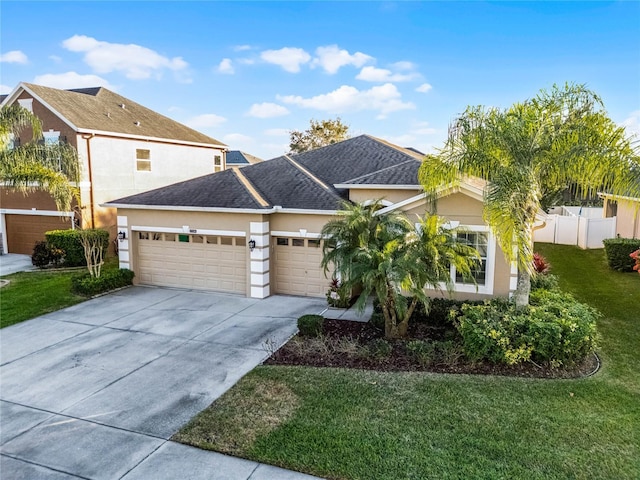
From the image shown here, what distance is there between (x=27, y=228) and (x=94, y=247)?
967 cm

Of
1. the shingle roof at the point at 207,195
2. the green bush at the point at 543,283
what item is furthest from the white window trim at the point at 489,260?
the shingle roof at the point at 207,195

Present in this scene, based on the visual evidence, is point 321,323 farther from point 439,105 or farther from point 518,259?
point 439,105

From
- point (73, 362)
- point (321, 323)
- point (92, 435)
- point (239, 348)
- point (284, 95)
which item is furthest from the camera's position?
point (284, 95)

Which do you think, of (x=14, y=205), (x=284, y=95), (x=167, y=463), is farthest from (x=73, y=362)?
(x=284, y=95)

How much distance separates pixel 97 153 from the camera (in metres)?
19.8

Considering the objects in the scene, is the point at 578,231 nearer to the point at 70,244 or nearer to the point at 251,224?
the point at 251,224

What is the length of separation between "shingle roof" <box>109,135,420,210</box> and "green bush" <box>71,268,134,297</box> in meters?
2.55

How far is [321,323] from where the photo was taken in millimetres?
10430

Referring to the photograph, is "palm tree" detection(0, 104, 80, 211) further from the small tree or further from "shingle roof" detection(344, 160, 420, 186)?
"shingle roof" detection(344, 160, 420, 186)

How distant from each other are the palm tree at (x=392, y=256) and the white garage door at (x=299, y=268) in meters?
3.94

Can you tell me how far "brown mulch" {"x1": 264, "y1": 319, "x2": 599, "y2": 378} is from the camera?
27.3ft

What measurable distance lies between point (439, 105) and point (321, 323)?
38.7 ft

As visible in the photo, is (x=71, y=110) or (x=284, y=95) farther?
(x=284, y=95)

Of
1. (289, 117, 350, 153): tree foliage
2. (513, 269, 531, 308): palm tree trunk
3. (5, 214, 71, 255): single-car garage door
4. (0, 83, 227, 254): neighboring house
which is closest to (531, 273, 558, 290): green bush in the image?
(513, 269, 531, 308): palm tree trunk
